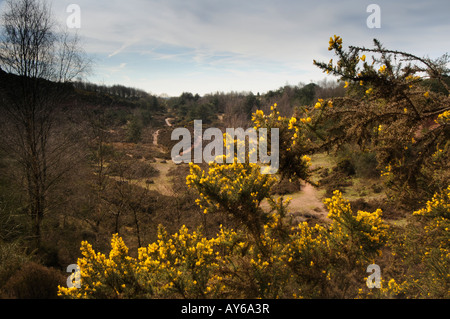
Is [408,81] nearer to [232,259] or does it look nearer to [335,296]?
[335,296]

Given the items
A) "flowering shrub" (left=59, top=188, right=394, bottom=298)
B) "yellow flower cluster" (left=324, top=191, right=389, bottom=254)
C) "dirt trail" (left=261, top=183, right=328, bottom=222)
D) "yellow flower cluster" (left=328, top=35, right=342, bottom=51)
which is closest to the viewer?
"yellow flower cluster" (left=328, top=35, right=342, bottom=51)

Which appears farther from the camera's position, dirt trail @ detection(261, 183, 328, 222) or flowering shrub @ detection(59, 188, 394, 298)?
dirt trail @ detection(261, 183, 328, 222)

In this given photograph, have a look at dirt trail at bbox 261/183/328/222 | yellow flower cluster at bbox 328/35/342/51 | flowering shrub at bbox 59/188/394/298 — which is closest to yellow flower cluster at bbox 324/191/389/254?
flowering shrub at bbox 59/188/394/298

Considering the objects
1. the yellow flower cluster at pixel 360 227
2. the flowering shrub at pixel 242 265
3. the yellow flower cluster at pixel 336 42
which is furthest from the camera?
the yellow flower cluster at pixel 360 227

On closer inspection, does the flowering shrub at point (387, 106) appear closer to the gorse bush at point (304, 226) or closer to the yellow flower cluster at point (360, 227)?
the gorse bush at point (304, 226)

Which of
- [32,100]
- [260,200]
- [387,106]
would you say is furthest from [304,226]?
[32,100]

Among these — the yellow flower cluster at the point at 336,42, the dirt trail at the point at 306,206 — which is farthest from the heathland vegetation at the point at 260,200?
the dirt trail at the point at 306,206

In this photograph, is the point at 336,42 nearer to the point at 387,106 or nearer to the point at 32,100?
the point at 387,106

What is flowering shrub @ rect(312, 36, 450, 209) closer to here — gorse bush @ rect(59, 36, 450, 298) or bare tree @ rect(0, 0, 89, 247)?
gorse bush @ rect(59, 36, 450, 298)

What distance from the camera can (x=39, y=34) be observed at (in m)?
7.50

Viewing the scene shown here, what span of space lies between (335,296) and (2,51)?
36.5ft

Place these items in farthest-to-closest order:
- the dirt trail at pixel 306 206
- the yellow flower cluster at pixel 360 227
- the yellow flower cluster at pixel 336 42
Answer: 1. the dirt trail at pixel 306 206
2. the yellow flower cluster at pixel 360 227
3. the yellow flower cluster at pixel 336 42

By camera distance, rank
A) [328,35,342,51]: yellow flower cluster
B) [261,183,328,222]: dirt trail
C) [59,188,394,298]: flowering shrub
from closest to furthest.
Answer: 1. [328,35,342,51]: yellow flower cluster
2. [59,188,394,298]: flowering shrub
3. [261,183,328,222]: dirt trail
